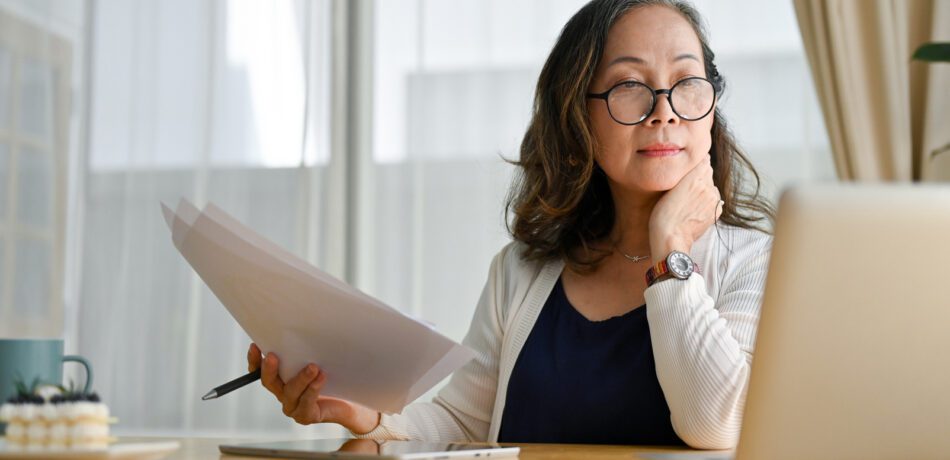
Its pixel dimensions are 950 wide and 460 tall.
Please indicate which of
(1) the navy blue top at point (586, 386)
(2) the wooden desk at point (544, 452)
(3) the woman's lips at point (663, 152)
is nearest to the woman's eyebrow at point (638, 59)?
(3) the woman's lips at point (663, 152)

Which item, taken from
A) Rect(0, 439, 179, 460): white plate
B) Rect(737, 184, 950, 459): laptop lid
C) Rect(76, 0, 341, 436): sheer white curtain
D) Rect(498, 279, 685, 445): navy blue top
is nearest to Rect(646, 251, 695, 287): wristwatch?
Rect(498, 279, 685, 445): navy blue top

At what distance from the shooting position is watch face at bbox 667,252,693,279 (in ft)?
4.45

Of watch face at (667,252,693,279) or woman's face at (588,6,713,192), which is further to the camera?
→ woman's face at (588,6,713,192)

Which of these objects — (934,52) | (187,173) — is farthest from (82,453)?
(187,173)

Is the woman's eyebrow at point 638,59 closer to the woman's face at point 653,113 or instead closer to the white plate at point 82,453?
the woman's face at point 653,113

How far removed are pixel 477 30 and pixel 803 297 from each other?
2.56 metres

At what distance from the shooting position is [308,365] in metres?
1.23

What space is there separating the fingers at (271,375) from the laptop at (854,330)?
2.32 feet

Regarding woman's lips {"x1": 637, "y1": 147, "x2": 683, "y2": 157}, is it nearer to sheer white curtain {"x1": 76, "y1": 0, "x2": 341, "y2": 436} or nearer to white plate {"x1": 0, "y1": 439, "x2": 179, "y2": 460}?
white plate {"x1": 0, "y1": 439, "x2": 179, "y2": 460}

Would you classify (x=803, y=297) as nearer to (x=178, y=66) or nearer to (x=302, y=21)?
(x=302, y=21)

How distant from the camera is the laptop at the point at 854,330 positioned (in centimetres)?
63

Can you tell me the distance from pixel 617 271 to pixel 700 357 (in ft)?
1.30

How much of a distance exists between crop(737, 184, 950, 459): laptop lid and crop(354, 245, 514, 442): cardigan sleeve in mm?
934

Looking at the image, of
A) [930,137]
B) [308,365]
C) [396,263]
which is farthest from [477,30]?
[308,365]
